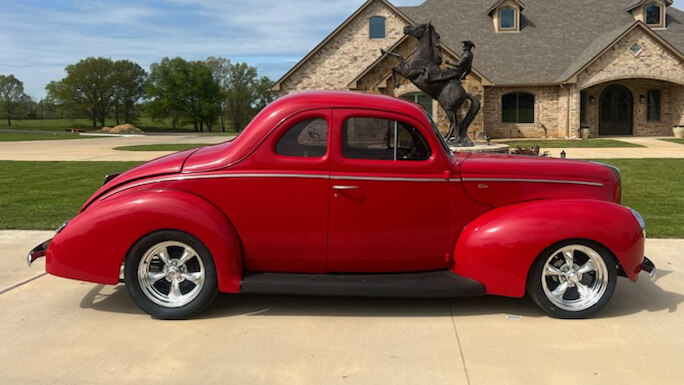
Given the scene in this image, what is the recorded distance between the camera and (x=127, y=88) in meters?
77.7

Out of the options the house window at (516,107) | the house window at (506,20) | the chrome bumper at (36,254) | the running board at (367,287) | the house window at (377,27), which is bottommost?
the running board at (367,287)

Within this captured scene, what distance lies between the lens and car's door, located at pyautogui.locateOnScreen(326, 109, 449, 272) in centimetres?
436

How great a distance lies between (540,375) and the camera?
11.5 feet

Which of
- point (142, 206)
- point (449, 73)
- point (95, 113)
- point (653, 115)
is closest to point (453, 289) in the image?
point (142, 206)

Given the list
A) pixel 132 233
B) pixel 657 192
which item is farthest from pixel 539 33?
pixel 132 233

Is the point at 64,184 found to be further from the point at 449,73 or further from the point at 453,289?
the point at 453,289

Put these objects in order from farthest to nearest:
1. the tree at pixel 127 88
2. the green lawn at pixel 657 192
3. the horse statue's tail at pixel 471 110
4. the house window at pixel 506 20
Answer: the tree at pixel 127 88
the house window at pixel 506 20
the horse statue's tail at pixel 471 110
the green lawn at pixel 657 192

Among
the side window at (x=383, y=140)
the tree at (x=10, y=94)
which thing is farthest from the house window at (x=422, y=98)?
the tree at (x=10, y=94)

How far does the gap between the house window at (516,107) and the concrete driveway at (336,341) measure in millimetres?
25288

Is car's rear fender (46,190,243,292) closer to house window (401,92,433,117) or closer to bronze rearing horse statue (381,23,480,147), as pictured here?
bronze rearing horse statue (381,23,480,147)

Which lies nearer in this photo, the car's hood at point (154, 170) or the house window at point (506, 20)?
the car's hood at point (154, 170)

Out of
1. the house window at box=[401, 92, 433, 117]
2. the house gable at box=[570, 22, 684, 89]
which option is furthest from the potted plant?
the house window at box=[401, 92, 433, 117]

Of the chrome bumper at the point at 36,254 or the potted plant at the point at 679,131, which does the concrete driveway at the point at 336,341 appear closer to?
the chrome bumper at the point at 36,254

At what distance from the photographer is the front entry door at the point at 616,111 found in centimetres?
3027
